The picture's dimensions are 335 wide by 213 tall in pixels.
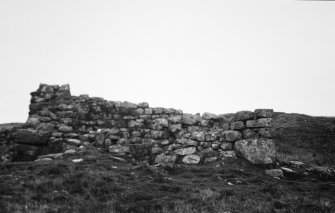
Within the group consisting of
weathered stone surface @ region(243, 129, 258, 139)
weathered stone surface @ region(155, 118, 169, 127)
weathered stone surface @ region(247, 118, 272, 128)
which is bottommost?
weathered stone surface @ region(243, 129, 258, 139)

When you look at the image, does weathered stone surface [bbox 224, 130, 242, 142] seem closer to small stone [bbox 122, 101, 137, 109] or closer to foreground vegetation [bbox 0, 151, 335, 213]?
foreground vegetation [bbox 0, 151, 335, 213]

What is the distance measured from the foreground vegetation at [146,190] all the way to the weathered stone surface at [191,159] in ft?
3.13

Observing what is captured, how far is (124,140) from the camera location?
39.5ft

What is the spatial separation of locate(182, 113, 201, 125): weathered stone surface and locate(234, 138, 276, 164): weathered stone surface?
8.22 feet

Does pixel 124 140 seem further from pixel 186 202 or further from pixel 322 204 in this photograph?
pixel 322 204

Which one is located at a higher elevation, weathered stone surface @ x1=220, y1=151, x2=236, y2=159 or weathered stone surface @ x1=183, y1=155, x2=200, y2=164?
weathered stone surface @ x1=220, y1=151, x2=236, y2=159

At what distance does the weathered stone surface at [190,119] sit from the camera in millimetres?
12508

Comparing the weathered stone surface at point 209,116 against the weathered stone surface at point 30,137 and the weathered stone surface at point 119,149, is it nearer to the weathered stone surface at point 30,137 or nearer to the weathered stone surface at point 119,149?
the weathered stone surface at point 119,149

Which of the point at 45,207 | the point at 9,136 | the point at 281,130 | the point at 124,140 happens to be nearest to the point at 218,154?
the point at 124,140

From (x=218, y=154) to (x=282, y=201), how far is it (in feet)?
15.3

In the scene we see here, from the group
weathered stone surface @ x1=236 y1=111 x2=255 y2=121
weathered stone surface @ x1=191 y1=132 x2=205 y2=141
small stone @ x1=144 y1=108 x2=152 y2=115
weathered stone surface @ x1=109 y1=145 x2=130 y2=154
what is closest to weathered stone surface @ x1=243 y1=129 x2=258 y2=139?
weathered stone surface @ x1=236 y1=111 x2=255 y2=121

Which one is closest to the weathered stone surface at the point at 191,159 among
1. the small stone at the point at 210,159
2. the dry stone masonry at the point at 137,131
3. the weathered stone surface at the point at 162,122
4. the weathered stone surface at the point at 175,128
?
the dry stone masonry at the point at 137,131

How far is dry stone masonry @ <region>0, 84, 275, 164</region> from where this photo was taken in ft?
36.1

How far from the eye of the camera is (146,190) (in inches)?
275
